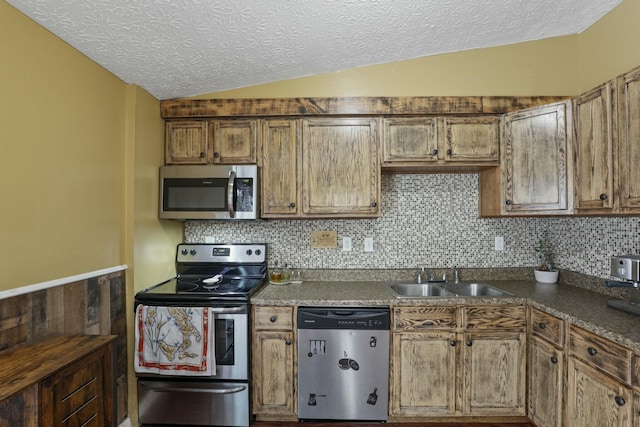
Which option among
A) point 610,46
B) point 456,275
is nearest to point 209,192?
point 456,275

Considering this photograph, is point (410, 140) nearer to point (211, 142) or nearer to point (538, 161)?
point (538, 161)

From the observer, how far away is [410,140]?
7.94 feet

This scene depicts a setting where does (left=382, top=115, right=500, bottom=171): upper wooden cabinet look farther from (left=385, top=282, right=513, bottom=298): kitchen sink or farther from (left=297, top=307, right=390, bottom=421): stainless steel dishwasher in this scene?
(left=297, top=307, right=390, bottom=421): stainless steel dishwasher

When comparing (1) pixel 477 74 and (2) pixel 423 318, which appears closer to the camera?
(2) pixel 423 318

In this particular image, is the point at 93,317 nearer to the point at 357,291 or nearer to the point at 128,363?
the point at 128,363

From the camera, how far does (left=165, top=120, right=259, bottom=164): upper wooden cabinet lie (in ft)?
8.12

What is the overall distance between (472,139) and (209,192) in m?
2.04

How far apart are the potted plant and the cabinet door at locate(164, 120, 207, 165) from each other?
2.85 meters

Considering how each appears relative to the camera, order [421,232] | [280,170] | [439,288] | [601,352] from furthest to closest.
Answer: [421,232], [439,288], [280,170], [601,352]

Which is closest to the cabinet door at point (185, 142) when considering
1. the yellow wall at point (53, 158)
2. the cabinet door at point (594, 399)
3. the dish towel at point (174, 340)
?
the yellow wall at point (53, 158)

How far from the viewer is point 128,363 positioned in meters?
2.13

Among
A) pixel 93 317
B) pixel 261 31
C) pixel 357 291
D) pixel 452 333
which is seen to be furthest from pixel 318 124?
pixel 93 317

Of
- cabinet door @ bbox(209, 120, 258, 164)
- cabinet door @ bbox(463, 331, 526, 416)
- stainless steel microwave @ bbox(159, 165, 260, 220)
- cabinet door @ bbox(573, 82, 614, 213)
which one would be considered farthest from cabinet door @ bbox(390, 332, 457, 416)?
cabinet door @ bbox(209, 120, 258, 164)

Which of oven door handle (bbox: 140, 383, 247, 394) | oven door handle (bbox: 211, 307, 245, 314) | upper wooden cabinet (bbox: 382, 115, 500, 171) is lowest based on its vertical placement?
oven door handle (bbox: 140, 383, 247, 394)
